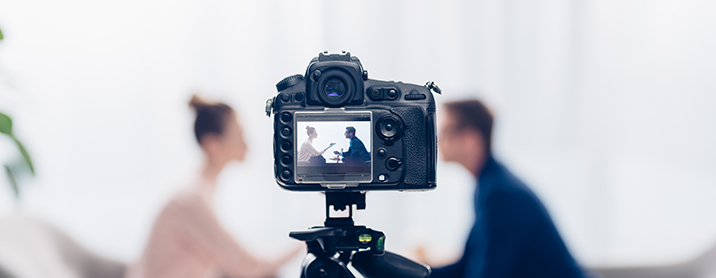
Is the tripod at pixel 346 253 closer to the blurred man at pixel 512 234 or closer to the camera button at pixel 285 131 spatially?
the camera button at pixel 285 131

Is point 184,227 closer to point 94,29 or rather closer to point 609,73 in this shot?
point 94,29

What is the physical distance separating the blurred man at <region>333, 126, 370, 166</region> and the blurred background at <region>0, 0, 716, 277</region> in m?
1.20

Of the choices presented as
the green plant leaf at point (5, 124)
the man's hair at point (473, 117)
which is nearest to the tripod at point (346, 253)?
the green plant leaf at point (5, 124)

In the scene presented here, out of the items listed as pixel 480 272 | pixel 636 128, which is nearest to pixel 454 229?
pixel 480 272

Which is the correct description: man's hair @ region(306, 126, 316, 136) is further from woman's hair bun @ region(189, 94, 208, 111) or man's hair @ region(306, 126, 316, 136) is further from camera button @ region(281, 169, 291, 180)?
woman's hair bun @ region(189, 94, 208, 111)

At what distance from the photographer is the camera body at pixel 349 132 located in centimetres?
77

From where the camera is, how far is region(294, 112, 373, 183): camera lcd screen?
2.53 ft

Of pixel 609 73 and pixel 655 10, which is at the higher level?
pixel 655 10

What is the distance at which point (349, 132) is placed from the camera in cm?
78

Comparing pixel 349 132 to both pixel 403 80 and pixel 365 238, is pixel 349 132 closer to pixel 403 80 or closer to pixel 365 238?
pixel 365 238

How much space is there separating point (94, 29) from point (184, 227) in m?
0.93

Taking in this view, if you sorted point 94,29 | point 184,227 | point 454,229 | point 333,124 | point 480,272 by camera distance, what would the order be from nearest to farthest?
point 333,124 → point 480,272 → point 184,227 → point 94,29 → point 454,229

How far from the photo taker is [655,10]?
226cm

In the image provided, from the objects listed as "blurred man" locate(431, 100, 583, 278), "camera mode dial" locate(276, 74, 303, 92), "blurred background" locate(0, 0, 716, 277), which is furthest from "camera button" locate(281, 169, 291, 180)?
"blurred background" locate(0, 0, 716, 277)
